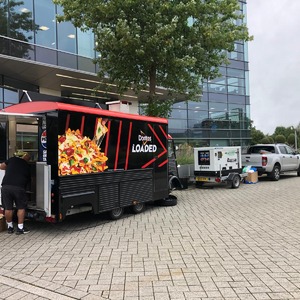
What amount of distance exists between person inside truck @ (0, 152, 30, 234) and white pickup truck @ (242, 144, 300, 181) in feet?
39.8

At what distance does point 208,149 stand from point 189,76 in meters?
3.04

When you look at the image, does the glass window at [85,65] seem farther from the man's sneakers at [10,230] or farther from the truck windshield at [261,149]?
the man's sneakers at [10,230]

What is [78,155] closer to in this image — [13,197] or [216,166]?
[13,197]

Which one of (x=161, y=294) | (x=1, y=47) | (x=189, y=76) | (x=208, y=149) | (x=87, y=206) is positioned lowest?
(x=161, y=294)

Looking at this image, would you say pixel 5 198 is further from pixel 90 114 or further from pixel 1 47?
pixel 1 47

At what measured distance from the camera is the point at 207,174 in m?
14.1

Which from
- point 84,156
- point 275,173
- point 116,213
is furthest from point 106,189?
point 275,173

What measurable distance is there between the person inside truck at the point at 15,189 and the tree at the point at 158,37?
5.80m

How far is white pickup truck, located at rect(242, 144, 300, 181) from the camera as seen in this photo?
16.6 m

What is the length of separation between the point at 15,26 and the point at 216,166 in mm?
12354

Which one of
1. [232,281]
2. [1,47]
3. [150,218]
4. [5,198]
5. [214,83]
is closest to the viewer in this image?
[232,281]

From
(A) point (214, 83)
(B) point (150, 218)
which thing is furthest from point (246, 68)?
(B) point (150, 218)

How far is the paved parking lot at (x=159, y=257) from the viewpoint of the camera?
4215 mm

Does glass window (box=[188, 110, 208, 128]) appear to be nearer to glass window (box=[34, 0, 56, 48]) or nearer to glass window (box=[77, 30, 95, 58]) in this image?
glass window (box=[77, 30, 95, 58])
